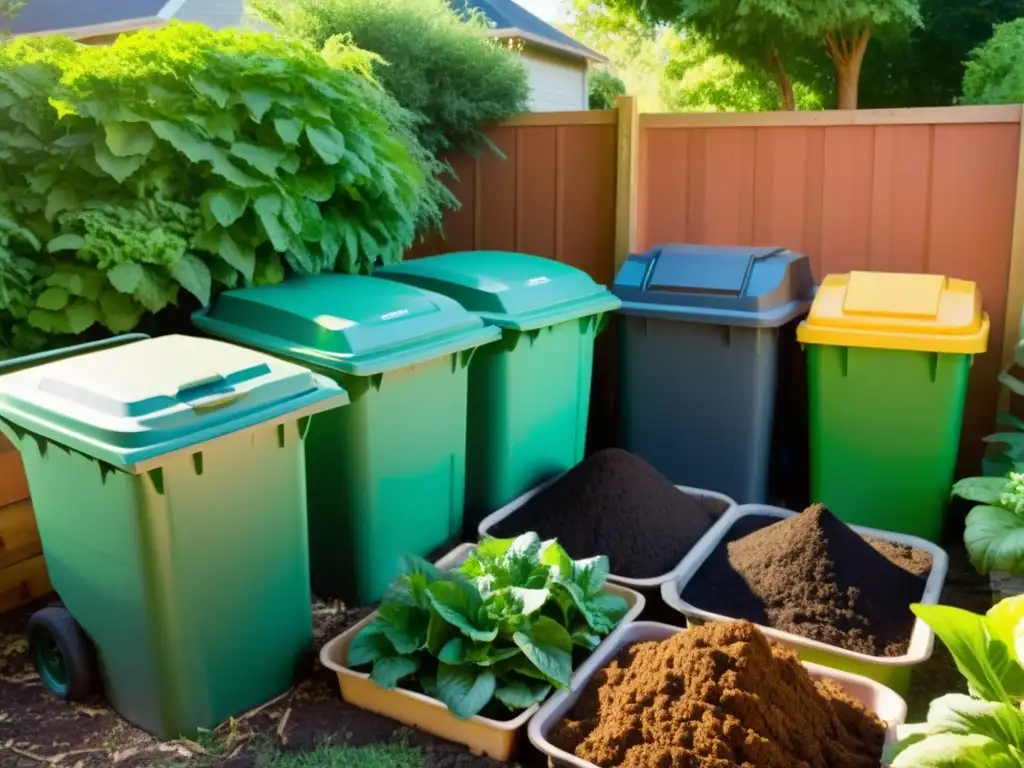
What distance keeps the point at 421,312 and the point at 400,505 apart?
68cm

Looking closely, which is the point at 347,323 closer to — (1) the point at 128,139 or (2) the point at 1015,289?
(1) the point at 128,139

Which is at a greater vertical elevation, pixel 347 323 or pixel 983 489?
pixel 347 323

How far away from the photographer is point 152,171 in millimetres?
3357

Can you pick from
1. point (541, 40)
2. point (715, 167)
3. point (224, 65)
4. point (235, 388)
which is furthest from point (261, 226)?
point (541, 40)

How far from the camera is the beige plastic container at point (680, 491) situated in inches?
125

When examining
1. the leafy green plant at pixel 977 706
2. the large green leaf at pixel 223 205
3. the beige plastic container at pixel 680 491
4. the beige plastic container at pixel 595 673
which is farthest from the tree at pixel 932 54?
the leafy green plant at pixel 977 706

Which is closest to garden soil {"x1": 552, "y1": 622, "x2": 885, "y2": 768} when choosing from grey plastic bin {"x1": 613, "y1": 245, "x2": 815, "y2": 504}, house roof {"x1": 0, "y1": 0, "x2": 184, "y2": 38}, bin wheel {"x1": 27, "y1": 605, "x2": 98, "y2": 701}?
bin wheel {"x1": 27, "y1": 605, "x2": 98, "y2": 701}

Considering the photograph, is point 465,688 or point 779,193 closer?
point 465,688

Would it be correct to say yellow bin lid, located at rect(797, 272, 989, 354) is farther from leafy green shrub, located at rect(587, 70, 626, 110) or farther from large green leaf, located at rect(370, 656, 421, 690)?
leafy green shrub, located at rect(587, 70, 626, 110)

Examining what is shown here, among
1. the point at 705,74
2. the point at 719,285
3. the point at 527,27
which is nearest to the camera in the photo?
the point at 719,285

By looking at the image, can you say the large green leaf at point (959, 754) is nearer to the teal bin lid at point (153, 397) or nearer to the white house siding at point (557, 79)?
the teal bin lid at point (153, 397)

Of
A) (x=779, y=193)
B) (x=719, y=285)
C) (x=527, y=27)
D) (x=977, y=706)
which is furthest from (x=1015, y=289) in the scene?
(x=527, y=27)

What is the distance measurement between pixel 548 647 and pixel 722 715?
1.78 ft

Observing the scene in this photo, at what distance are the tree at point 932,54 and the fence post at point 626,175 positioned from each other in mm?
5411
